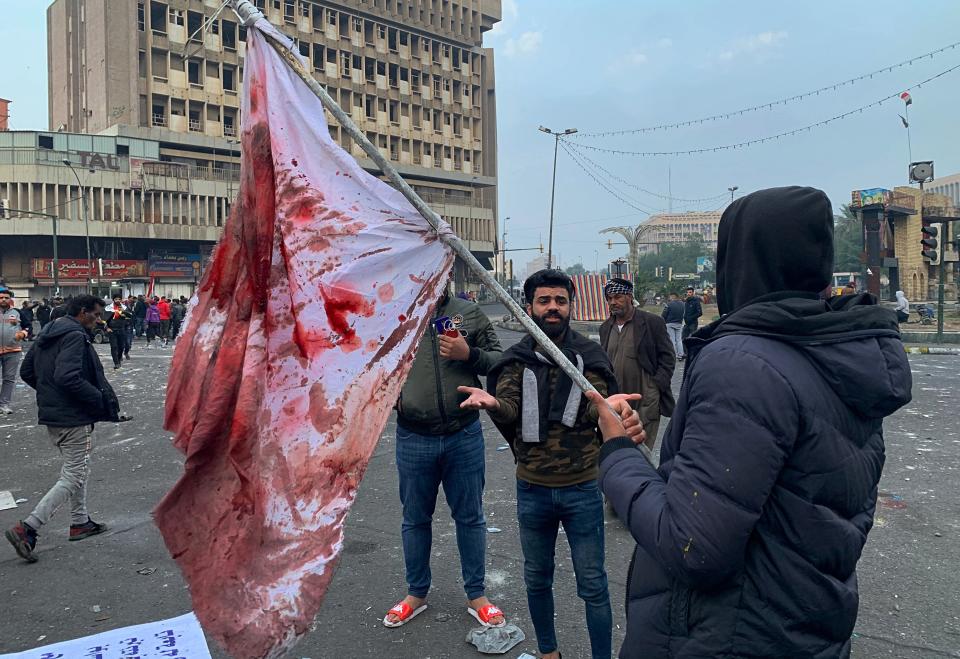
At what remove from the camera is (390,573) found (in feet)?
14.7

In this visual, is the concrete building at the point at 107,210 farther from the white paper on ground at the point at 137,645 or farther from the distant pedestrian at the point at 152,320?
the white paper on ground at the point at 137,645

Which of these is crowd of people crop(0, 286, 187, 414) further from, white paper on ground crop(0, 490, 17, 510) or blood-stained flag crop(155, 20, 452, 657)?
white paper on ground crop(0, 490, 17, 510)

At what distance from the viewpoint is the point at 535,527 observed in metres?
3.28

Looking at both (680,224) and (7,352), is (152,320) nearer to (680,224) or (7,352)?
(7,352)

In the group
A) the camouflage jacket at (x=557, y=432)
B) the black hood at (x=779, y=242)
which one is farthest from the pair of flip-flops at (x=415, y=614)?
the black hood at (x=779, y=242)

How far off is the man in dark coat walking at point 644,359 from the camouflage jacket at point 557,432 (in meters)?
2.43

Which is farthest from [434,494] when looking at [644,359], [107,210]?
[107,210]

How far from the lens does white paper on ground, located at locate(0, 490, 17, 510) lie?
240 inches

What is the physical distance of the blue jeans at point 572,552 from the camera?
3.13 meters

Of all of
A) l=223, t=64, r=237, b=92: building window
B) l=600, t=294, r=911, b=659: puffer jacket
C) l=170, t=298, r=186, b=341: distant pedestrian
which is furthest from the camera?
l=223, t=64, r=237, b=92: building window

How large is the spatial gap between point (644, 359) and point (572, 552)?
2.84 m

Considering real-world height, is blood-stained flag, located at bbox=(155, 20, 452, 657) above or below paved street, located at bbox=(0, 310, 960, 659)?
above

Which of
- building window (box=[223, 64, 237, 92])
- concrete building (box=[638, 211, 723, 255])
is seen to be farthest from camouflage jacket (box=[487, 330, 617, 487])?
concrete building (box=[638, 211, 723, 255])

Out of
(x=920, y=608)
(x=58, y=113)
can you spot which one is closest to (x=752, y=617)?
(x=920, y=608)
